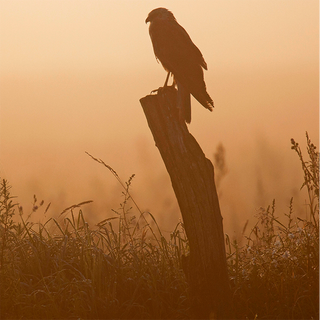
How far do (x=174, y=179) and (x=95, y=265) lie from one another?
2.99 feet

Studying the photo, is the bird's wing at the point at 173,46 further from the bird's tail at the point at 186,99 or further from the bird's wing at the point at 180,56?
the bird's tail at the point at 186,99

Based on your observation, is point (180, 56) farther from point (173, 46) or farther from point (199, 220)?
point (199, 220)

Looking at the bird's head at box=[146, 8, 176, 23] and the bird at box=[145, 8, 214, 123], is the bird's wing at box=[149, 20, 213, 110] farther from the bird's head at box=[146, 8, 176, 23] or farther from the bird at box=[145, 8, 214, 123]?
the bird's head at box=[146, 8, 176, 23]

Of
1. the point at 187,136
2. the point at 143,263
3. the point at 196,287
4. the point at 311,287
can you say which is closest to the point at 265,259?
Result: the point at 311,287

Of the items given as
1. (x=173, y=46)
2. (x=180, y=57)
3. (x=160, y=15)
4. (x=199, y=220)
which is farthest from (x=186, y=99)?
(x=160, y=15)

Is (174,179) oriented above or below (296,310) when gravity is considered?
above

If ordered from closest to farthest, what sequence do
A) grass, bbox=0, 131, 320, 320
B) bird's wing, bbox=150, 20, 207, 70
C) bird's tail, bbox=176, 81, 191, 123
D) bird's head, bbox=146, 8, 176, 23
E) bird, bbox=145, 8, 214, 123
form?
grass, bbox=0, 131, 320, 320
bird's tail, bbox=176, 81, 191, 123
bird, bbox=145, 8, 214, 123
bird's wing, bbox=150, 20, 207, 70
bird's head, bbox=146, 8, 176, 23

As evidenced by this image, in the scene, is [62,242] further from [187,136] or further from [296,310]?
[296,310]

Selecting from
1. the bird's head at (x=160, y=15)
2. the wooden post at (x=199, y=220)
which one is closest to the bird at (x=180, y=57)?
the bird's head at (x=160, y=15)

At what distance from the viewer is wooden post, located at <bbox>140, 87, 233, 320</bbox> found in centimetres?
289

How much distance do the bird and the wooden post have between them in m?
1.10

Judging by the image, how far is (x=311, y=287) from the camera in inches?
114

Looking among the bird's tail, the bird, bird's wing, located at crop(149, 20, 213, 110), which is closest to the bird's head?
the bird

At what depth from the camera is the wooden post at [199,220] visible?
9.50 feet
